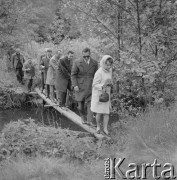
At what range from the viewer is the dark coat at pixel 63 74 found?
1084cm

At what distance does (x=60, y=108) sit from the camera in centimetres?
1159

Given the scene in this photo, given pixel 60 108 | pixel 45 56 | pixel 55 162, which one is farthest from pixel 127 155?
pixel 45 56

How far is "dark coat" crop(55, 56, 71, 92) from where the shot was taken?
35.6 feet

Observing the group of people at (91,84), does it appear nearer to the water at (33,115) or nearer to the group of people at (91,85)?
the group of people at (91,85)

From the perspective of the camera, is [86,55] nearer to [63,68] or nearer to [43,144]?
[43,144]

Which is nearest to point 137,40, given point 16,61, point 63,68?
point 63,68

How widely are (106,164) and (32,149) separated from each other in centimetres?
174

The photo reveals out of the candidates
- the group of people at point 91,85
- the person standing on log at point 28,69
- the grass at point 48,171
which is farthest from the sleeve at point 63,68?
the grass at point 48,171

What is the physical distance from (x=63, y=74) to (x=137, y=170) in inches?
258

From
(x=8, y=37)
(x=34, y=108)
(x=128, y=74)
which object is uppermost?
(x=8, y=37)

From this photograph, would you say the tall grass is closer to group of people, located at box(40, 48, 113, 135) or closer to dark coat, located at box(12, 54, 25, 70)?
group of people, located at box(40, 48, 113, 135)

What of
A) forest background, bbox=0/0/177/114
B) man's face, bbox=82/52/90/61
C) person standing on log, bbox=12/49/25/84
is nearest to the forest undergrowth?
forest background, bbox=0/0/177/114

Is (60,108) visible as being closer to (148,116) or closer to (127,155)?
(148,116)

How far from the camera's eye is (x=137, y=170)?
500 cm
